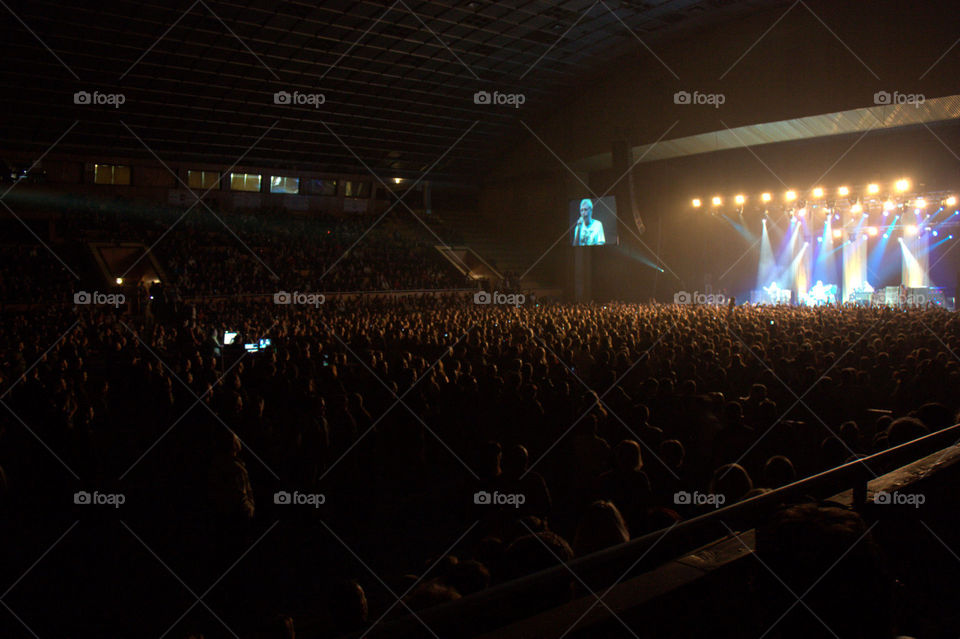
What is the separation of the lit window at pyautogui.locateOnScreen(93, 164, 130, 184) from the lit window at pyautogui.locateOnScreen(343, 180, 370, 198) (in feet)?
44.0

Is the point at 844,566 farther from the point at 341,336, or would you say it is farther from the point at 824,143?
the point at 824,143

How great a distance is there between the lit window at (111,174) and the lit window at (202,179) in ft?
10.9

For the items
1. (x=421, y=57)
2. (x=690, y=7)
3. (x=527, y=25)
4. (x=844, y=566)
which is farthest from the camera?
(x=421, y=57)

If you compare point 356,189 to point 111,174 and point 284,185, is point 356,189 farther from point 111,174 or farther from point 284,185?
point 111,174

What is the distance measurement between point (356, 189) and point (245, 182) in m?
7.61

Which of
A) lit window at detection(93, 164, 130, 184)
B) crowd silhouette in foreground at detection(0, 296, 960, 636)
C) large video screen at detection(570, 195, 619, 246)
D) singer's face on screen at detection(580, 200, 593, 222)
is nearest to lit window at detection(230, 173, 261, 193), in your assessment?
lit window at detection(93, 164, 130, 184)

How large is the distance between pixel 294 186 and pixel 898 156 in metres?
33.5

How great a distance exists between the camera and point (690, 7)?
2309 centimetres

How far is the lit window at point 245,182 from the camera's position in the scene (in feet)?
126

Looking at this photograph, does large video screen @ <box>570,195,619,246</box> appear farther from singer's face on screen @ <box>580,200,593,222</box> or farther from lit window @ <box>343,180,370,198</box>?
lit window @ <box>343,180,370,198</box>

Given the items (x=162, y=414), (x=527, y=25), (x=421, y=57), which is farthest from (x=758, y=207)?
(x=162, y=414)

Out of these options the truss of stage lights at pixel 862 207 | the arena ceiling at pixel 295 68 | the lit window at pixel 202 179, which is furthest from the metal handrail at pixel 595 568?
the lit window at pixel 202 179

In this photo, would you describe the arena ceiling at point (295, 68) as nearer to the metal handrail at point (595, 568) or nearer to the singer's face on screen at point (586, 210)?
the singer's face on screen at point (586, 210)

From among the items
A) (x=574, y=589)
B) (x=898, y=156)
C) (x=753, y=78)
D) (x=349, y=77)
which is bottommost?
(x=574, y=589)
